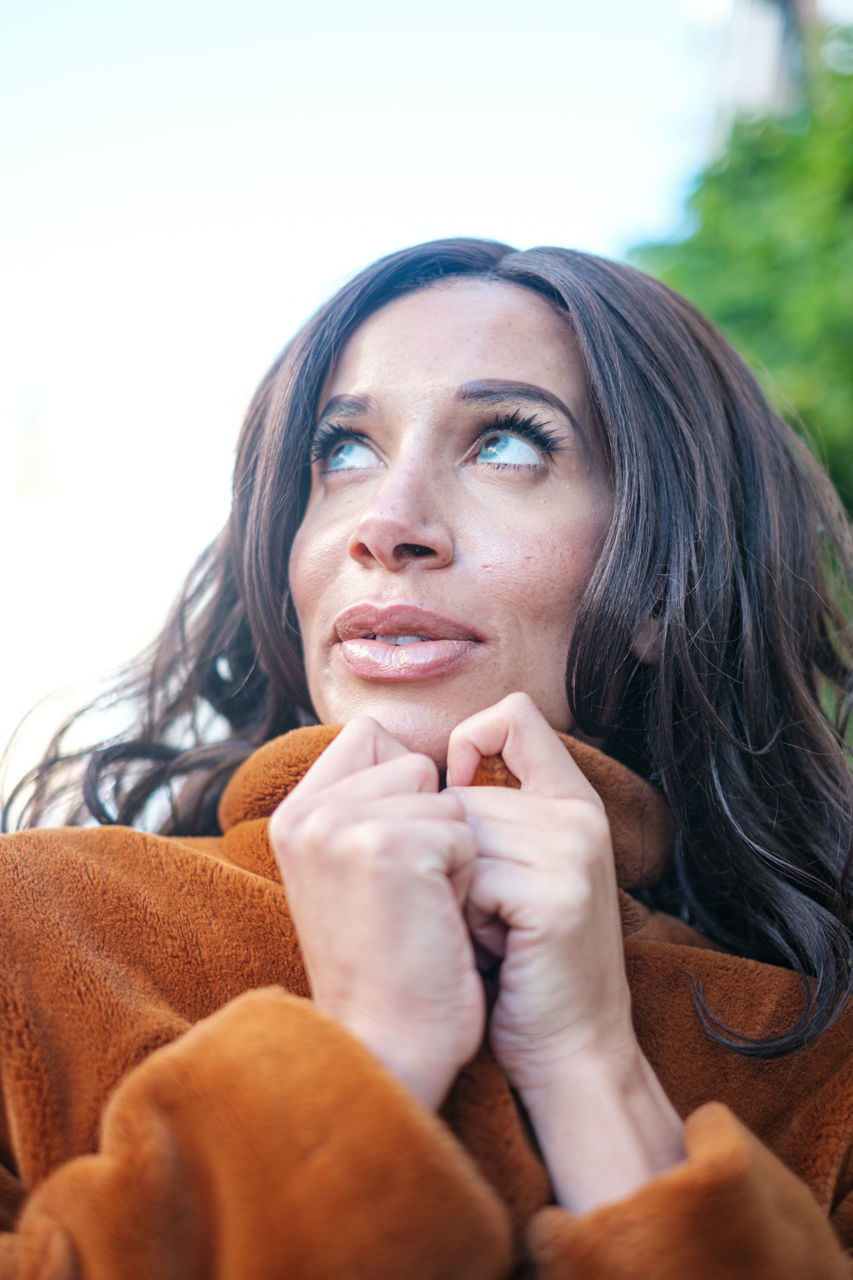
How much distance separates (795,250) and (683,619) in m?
3.23

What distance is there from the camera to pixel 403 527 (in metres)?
1.88

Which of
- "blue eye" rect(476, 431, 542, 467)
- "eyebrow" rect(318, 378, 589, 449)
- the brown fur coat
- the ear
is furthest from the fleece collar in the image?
"eyebrow" rect(318, 378, 589, 449)

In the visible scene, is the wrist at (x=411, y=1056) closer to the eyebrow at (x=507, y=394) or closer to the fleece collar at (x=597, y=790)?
the fleece collar at (x=597, y=790)

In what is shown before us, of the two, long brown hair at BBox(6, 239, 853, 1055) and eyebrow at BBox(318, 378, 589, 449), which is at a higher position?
eyebrow at BBox(318, 378, 589, 449)

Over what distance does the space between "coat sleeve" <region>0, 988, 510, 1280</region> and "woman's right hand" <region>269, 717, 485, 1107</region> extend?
88mm

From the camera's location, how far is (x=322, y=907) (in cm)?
137

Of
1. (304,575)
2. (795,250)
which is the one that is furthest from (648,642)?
(795,250)

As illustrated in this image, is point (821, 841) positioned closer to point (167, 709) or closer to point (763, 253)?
point (167, 709)

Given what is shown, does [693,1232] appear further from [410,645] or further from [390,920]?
[410,645]

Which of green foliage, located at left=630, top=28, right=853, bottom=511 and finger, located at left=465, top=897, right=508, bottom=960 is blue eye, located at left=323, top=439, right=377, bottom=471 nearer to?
finger, located at left=465, top=897, right=508, bottom=960

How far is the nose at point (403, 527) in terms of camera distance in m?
1.88

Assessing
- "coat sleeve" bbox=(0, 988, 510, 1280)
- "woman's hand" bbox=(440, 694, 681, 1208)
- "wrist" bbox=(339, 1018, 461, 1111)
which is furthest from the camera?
"woman's hand" bbox=(440, 694, 681, 1208)

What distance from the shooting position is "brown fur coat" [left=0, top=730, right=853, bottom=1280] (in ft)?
3.84

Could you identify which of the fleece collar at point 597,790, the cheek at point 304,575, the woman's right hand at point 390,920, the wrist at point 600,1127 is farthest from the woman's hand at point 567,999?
the cheek at point 304,575
